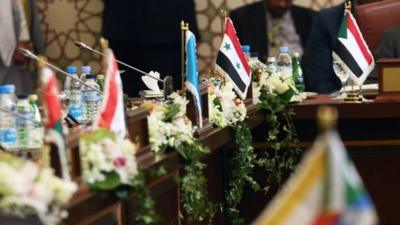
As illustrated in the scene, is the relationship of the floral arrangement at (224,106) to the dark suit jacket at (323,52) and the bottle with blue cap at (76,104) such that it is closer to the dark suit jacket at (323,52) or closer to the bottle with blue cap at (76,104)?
the bottle with blue cap at (76,104)

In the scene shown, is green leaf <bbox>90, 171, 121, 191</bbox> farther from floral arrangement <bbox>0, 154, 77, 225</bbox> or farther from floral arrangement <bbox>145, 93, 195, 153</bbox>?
floral arrangement <bbox>145, 93, 195, 153</bbox>

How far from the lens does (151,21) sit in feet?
24.3

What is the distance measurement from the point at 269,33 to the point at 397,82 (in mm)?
2532

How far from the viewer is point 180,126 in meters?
3.23

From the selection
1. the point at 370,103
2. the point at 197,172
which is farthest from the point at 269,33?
the point at 197,172

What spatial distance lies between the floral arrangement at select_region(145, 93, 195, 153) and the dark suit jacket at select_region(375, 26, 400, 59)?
237 cm

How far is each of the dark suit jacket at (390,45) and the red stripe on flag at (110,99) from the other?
2.95 meters

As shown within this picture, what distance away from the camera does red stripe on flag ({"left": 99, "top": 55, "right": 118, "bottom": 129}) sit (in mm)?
2719

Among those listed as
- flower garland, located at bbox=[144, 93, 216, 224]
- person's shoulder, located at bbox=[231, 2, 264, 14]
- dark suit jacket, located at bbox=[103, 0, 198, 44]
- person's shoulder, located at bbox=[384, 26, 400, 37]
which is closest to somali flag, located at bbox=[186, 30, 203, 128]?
flower garland, located at bbox=[144, 93, 216, 224]

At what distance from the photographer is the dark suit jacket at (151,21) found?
7367mm

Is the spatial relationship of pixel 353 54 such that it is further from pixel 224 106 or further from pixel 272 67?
pixel 224 106

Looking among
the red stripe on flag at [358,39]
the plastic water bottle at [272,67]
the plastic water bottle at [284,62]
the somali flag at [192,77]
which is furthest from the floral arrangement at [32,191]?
the plastic water bottle at [284,62]

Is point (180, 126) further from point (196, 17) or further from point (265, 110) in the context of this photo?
point (196, 17)

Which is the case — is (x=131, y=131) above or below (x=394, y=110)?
above
